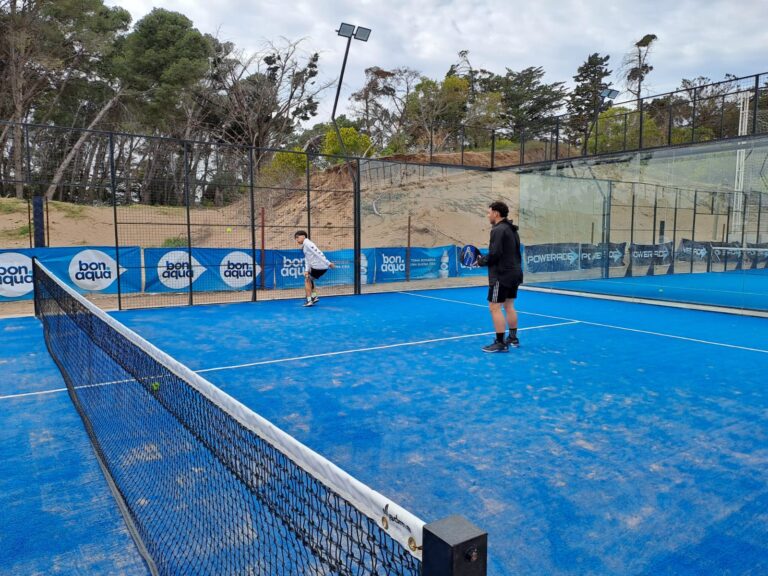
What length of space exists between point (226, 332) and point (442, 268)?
411 inches

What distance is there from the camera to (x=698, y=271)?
1692cm

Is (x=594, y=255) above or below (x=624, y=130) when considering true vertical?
below

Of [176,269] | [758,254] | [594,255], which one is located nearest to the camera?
[176,269]

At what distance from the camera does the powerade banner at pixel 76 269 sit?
11117mm

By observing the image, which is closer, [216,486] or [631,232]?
[216,486]

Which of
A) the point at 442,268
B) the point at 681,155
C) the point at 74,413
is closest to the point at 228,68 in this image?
the point at 442,268

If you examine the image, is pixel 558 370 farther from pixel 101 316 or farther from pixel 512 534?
pixel 101 316

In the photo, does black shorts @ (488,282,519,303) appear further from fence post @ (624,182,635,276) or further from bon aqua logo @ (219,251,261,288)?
fence post @ (624,182,635,276)

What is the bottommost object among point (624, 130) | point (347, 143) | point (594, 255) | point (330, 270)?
point (330, 270)

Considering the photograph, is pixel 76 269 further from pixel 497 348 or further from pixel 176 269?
pixel 497 348

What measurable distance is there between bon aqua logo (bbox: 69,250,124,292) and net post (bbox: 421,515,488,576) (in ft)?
41.5

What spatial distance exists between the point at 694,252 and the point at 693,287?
4.38m

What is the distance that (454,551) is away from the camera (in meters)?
1.00

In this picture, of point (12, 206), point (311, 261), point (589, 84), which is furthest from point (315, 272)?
point (589, 84)
